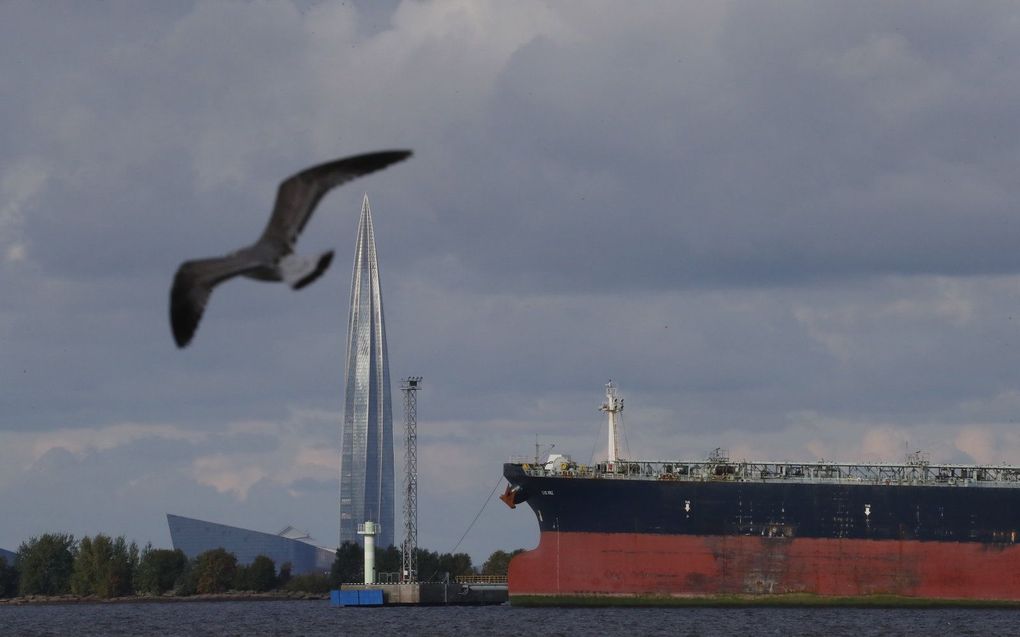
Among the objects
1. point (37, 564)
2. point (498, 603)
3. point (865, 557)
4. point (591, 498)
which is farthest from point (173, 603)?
point (865, 557)

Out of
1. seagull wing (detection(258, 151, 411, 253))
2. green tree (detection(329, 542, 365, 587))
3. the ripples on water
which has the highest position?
seagull wing (detection(258, 151, 411, 253))

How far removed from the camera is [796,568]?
75125 mm

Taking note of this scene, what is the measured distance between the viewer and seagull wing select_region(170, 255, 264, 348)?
16.9 metres

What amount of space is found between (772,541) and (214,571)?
75.9 meters

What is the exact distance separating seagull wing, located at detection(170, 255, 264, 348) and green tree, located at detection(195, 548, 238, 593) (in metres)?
125

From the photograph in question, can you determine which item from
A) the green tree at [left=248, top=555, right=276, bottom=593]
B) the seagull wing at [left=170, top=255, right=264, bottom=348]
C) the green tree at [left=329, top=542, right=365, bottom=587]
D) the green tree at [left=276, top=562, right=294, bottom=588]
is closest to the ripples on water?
the seagull wing at [left=170, top=255, right=264, bottom=348]

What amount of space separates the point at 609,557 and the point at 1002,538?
745 inches

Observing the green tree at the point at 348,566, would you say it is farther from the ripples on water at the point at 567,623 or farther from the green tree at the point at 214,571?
the ripples on water at the point at 567,623

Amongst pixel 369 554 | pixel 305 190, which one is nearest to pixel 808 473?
pixel 369 554

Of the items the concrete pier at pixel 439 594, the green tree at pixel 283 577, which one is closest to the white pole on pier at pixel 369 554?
the concrete pier at pixel 439 594

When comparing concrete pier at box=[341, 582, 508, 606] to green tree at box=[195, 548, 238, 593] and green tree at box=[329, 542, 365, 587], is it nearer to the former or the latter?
green tree at box=[329, 542, 365, 587]

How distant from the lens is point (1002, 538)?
75625mm

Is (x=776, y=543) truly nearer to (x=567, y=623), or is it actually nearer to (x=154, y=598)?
(x=567, y=623)

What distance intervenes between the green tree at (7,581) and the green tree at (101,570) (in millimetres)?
8696
